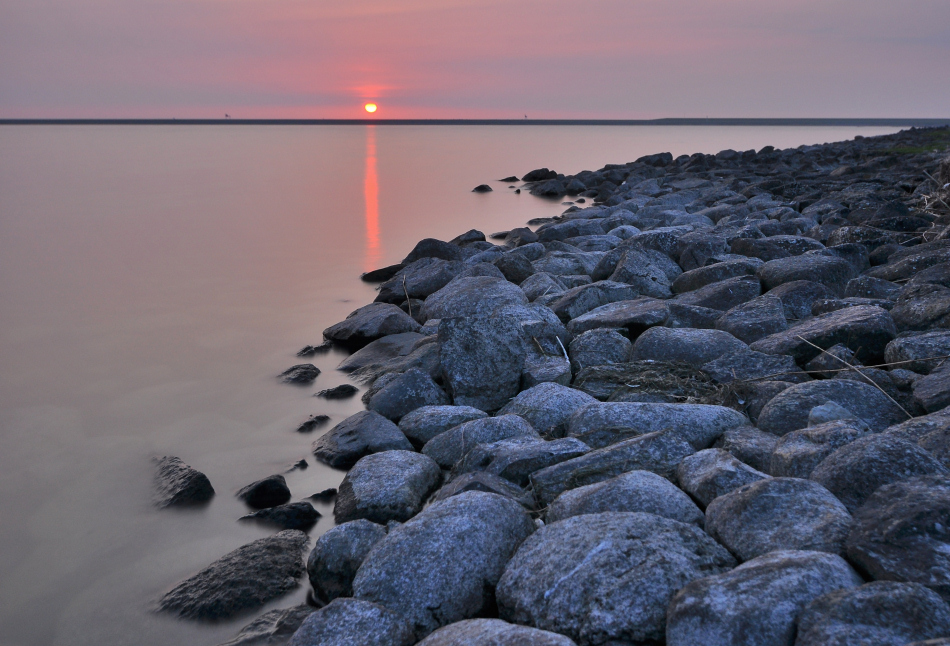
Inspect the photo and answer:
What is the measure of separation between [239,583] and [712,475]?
7.27 ft

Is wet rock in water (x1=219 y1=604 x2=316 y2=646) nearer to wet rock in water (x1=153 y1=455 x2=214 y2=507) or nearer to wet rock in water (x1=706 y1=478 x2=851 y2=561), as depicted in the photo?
wet rock in water (x1=153 y1=455 x2=214 y2=507)

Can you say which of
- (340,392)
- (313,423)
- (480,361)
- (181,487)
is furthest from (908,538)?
(340,392)

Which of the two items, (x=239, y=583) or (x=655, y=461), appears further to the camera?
(x=239, y=583)

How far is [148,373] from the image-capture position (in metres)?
6.40

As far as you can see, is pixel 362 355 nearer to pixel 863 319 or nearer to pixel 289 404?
pixel 289 404

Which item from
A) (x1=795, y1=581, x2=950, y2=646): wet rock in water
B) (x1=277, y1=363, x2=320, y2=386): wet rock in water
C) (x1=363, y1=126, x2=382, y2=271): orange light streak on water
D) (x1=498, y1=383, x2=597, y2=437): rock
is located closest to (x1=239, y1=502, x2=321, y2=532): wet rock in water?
(x1=498, y1=383, x2=597, y2=437): rock

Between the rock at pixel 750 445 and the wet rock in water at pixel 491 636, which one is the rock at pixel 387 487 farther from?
the rock at pixel 750 445

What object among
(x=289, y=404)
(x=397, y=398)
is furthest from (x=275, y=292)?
(x=397, y=398)

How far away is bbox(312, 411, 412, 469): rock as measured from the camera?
14.3ft

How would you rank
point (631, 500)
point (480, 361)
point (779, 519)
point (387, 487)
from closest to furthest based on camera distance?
point (779, 519) → point (631, 500) → point (387, 487) → point (480, 361)

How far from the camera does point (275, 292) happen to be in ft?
31.8

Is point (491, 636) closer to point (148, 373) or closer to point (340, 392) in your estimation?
point (340, 392)

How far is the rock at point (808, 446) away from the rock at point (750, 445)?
6 centimetres

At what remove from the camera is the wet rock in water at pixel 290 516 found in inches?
152
